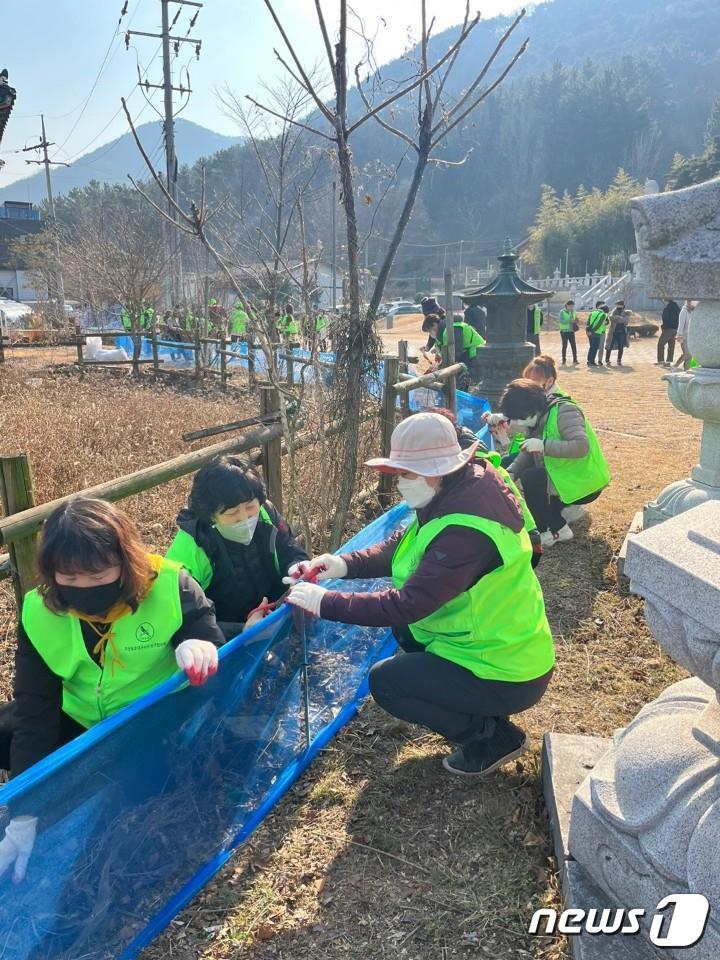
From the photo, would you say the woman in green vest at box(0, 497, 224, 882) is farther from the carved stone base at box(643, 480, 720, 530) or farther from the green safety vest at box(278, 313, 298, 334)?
the green safety vest at box(278, 313, 298, 334)

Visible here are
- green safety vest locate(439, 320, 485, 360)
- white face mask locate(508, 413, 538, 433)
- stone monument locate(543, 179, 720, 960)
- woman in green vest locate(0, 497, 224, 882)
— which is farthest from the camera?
green safety vest locate(439, 320, 485, 360)

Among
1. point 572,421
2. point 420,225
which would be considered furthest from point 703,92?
point 572,421

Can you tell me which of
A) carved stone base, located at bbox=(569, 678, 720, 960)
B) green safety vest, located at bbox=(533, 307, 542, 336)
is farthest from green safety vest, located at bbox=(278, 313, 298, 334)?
green safety vest, located at bbox=(533, 307, 542, 336)

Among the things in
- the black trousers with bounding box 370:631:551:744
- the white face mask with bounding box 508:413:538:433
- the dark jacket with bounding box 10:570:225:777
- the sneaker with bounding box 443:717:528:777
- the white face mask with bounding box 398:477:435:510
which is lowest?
the sneaker with bounding box 443:717:528:777

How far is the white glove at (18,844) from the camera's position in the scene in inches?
54.7

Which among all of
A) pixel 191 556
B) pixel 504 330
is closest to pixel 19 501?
pixel 191 556

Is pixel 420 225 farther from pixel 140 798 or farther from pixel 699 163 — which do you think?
pixel 140 798

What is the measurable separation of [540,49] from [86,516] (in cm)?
21753

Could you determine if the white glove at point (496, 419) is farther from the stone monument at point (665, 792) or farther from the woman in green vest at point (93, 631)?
the woman in green vest at point (93, 631)

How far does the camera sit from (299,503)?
3.75 metres

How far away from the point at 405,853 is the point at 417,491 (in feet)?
3.73

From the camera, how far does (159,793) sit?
183 cm

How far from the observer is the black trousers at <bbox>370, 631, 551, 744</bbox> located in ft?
7.41

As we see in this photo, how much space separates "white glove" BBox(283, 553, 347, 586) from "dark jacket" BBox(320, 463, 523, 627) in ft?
0.81
